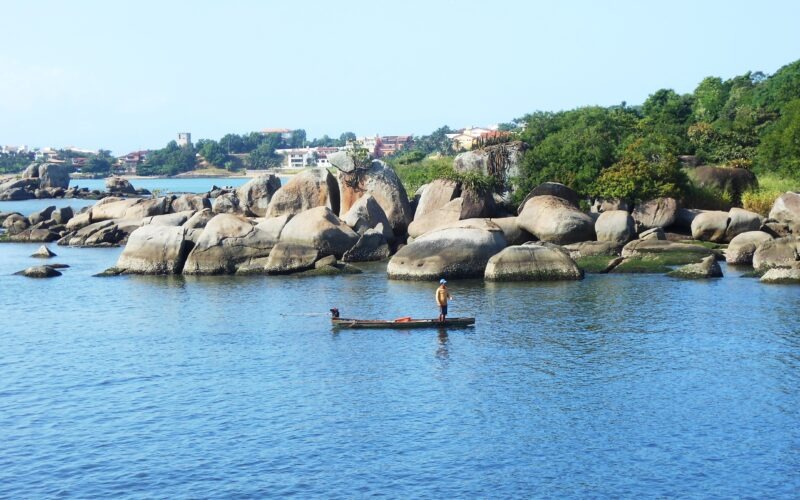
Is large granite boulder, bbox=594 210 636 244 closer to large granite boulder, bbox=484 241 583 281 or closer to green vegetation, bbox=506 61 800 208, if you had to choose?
green vegetation, bbox=506 61 800 208

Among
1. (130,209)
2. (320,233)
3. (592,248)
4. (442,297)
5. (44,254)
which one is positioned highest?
(130,209)

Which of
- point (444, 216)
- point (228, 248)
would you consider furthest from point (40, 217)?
point (444, 216)

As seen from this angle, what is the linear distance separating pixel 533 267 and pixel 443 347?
13755mm

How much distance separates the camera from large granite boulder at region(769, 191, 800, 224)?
5428 cm

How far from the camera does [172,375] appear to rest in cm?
3219

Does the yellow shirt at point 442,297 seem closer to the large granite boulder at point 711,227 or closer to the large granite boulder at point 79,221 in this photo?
the large granite boulder at point 711,227

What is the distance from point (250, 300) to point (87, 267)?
58.0 ft

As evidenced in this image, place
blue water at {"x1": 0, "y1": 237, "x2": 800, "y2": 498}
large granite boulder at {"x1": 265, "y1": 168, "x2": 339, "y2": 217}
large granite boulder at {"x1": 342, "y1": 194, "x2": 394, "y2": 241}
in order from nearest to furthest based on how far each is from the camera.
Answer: blue water at {"x1": 0, "y1": 237, "x2": 800, "y2": 498}, large granite boulder at {"x1": 342, "y1": 194, "x2": 394, "y2": 241}, large granite boulder at {"x1": 265, "y1": 168, "x2": 339, "y2": 217}

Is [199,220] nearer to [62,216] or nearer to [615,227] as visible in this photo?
[615,227]

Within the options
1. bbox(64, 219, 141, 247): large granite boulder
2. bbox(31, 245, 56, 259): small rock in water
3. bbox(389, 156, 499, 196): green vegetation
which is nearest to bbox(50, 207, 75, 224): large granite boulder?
bbox(64, 219, 141, 247): large granite boulder

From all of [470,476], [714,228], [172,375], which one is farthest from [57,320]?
[714,228]

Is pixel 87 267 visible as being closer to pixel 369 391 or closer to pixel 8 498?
pixel 369 391

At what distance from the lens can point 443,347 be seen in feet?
116

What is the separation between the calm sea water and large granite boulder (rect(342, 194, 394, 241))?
38.6 ft
